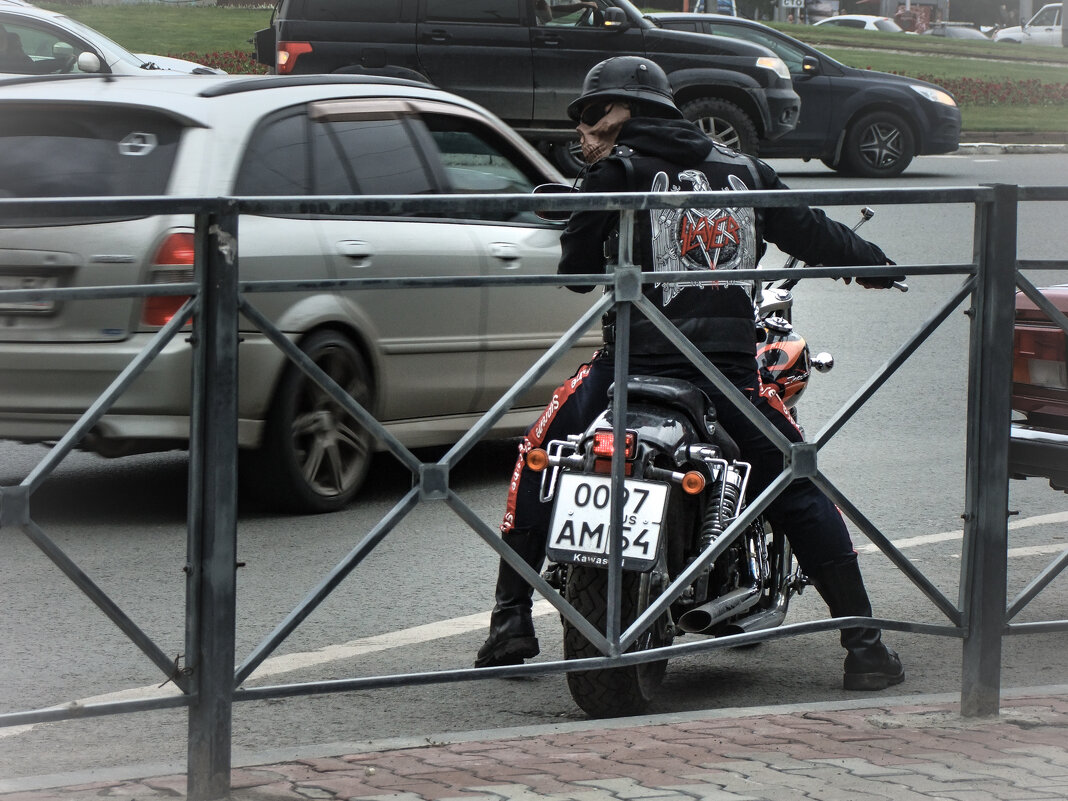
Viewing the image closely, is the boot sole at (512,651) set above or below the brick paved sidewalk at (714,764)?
below

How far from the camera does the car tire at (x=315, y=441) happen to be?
6434 mm

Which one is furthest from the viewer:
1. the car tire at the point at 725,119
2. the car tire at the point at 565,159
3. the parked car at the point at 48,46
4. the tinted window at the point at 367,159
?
the car tire at the point at 565,159

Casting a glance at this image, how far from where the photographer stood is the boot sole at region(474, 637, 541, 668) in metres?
4.69

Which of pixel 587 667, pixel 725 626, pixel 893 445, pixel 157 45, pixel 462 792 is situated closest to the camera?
pixel 462 792

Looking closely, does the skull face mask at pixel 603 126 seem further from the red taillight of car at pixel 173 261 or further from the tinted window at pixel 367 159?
the tinted window at pixel 367 159

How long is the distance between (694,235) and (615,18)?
43.7 feet

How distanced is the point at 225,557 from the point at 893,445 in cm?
527

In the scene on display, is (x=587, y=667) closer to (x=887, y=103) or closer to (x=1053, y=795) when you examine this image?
(x=1053, y=795)

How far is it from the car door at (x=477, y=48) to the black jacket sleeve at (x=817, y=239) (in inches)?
502

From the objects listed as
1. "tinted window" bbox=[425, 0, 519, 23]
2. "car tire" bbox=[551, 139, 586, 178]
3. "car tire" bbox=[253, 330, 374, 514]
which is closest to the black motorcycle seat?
"car tire" bbox=[253, 330, 374, 514]

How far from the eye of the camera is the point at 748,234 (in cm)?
455

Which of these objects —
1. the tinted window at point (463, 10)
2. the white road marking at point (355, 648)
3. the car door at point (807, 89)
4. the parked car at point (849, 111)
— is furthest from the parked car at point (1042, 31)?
the white road marking at point (355, 648)

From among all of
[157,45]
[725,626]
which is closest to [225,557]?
[725,626]

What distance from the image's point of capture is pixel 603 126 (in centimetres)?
485
